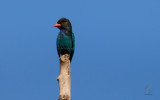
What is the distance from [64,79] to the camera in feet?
20.6

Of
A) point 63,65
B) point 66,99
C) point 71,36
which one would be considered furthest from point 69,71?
point 71,36

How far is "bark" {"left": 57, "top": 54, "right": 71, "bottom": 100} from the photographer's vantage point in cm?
619

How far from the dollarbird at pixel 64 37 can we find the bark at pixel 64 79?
566mm

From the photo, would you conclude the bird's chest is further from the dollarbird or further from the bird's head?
the bird's head

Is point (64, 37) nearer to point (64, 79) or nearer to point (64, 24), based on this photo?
point (64, 24)

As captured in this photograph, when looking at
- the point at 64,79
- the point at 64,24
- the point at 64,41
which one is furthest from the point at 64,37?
the point at 64,79

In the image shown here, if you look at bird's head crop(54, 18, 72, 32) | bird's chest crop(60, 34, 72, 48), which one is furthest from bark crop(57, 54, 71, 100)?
bird's head crop(54, 18, 72, 32)

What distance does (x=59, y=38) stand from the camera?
705 cm

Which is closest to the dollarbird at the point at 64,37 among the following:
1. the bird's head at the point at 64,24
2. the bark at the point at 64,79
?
the bird's head at the point at 64,24

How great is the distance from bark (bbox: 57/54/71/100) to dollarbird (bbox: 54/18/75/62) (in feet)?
1.86

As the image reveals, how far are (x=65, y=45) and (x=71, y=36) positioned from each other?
27 cm

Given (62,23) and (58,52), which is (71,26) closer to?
(62,23)

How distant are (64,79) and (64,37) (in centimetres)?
118

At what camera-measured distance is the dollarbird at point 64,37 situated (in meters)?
7.04
